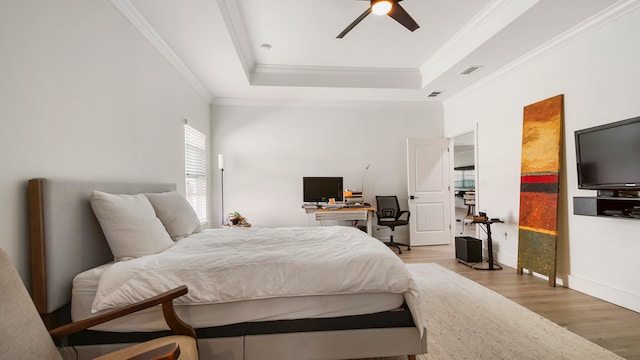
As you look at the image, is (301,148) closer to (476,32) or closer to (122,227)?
(476,32)

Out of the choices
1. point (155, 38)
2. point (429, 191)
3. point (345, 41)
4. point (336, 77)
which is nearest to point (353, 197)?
point (429, 191)

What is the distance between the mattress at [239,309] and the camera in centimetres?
156

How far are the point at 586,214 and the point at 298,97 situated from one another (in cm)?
415

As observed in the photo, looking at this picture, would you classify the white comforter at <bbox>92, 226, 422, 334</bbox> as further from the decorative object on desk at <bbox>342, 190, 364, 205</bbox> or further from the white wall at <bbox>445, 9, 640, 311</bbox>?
the decorative object on desk at <bbox>342, 190, 364, 205</bbox>

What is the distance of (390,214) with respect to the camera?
16.3 ft

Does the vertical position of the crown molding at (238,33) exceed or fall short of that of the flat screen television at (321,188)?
it exceeds it

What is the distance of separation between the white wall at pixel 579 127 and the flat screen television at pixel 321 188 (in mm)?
2390

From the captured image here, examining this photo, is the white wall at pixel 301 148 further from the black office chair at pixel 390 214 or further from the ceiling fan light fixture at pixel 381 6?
the ceiling fan light fixture at pixel 381 6

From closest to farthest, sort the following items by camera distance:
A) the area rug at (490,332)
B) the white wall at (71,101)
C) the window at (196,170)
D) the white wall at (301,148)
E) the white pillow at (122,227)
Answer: the white wall at (71,101), the white pillow at (122,227), the area rug at (490,332), the window at (196,170), the white wall at (301,148)

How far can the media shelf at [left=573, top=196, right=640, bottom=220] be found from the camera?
246 cm

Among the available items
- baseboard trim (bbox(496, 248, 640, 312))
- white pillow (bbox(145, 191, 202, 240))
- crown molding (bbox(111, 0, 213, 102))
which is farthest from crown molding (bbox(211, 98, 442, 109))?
baseboard trim (bbox(496, 248, 640, 312))

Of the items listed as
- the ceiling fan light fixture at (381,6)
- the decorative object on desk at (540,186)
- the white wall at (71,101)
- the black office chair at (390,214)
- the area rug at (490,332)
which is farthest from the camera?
the black office chair at (390,214)

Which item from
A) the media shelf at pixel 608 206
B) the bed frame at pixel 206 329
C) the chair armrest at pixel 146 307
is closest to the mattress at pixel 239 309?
the bed frame at pixel 206 329

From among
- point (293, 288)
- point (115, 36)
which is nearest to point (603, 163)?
point (293, 288)
